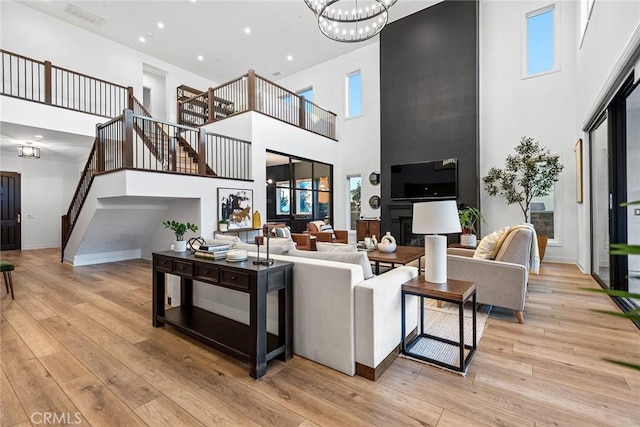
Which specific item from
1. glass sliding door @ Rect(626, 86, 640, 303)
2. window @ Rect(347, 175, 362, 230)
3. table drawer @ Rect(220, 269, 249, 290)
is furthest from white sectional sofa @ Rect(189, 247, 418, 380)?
window @ Rect(347, 175, 362, 230)

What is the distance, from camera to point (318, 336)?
7.61 ft

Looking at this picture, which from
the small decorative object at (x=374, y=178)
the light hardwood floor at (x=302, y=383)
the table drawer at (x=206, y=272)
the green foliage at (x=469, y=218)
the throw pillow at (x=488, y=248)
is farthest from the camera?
the small decorative object at (x=374, y=178)

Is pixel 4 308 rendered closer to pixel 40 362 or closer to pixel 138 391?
pixel 40 362

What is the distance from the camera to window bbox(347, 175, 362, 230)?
914 centimetres

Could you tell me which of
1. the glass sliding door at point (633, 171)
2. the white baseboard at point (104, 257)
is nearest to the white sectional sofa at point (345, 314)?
the glass sliding door at point (633, 171)

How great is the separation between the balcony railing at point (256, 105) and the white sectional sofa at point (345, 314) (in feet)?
17.8

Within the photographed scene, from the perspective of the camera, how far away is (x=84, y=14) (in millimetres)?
7277

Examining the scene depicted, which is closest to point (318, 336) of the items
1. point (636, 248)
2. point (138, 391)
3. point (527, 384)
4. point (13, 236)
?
point (138, 391)

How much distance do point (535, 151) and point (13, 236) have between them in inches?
533

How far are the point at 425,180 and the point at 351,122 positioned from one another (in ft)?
11.0

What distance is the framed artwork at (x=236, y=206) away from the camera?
6.21m

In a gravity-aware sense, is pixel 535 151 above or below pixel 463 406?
above

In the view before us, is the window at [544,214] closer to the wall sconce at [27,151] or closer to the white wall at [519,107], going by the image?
the white wall at [519,107]

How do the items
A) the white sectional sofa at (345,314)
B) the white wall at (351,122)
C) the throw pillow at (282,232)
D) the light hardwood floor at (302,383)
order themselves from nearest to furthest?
the light hardwood floor at (302,383)
the white sectional sofa at (345,314)
the throw pillow at (282,232)
the white wall at (351,122)
